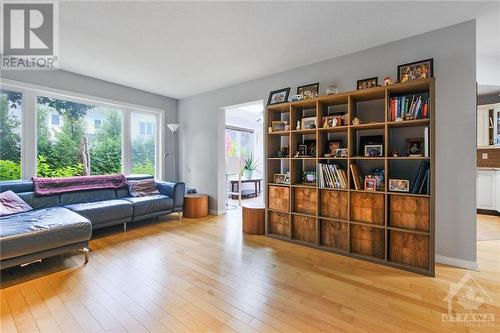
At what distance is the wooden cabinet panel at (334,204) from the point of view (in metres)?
2.81

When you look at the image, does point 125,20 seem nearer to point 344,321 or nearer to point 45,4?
point 45,4

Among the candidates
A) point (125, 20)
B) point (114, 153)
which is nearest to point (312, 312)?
point (125, 20)

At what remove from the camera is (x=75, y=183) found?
3625 mm

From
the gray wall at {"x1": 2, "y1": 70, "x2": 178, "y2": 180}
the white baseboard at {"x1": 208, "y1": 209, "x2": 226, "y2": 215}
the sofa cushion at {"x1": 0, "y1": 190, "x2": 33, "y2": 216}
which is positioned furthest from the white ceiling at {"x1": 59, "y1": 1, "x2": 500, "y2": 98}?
the white baseboard at {"x1": 208, "y1": 209, "x2": 226, "y2": 215}

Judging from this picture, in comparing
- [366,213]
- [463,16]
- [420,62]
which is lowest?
[366,213]

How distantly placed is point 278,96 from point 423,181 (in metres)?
2.25

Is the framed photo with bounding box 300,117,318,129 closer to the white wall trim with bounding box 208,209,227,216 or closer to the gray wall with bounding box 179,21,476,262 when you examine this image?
the gray wall with bounding box 179,21,476,262

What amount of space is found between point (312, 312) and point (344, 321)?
0.72ft

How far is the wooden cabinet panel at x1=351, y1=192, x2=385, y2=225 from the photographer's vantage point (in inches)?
101

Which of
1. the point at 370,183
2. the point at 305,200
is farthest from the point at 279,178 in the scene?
the point at 370,183

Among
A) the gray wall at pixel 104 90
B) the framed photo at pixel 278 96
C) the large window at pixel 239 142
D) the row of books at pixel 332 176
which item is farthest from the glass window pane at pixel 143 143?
the row of books at pixel 332 176

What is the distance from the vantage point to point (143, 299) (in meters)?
1.87

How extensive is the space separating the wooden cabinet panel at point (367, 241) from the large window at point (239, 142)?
4.67 m

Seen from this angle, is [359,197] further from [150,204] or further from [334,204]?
[150,204]
